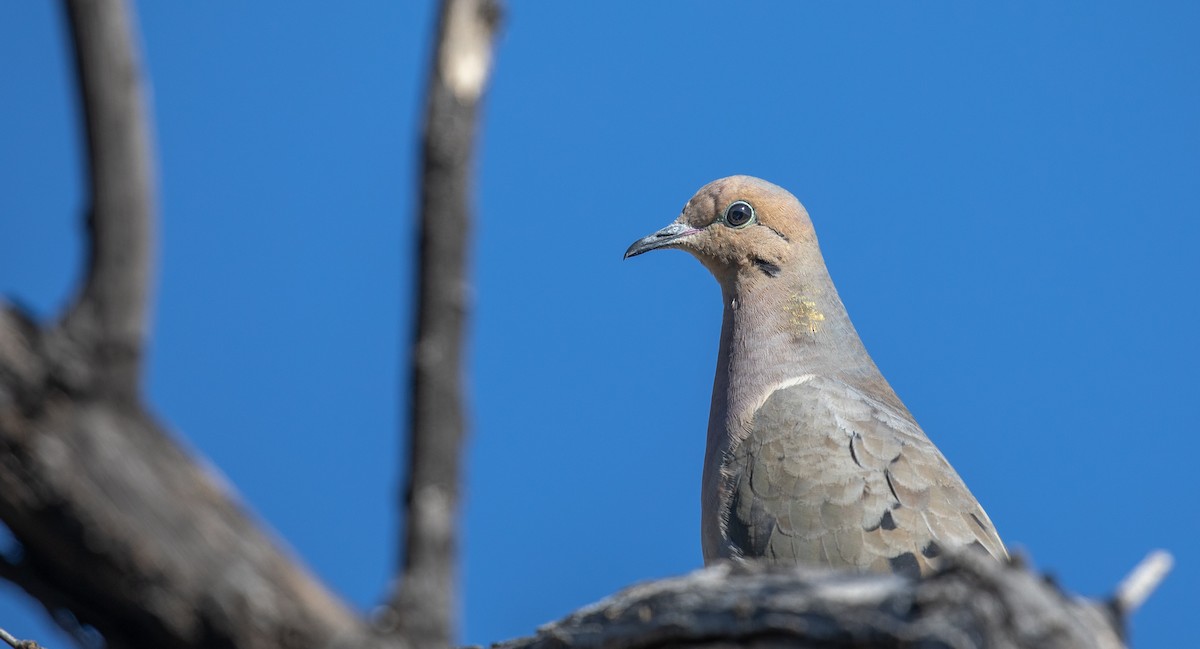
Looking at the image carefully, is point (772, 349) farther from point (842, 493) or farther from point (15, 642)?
point (15, 642)

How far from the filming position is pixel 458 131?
1.56m

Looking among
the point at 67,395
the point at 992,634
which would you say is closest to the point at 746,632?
the point at 992,634

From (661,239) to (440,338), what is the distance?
3.35m

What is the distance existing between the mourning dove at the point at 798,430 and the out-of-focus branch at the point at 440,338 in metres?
2.41

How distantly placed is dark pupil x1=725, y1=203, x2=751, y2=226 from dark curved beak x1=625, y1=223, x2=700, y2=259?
0.61ft

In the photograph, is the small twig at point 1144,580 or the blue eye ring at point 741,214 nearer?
the small twig at point 1144,580

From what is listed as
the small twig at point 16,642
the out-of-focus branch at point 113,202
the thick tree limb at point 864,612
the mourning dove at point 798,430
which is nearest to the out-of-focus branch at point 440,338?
the out-of-focus branch at point 113,202

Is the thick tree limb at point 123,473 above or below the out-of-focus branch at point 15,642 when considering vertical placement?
below

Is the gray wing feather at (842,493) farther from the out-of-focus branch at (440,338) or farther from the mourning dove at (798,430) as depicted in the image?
the out-of-focus branch at (440,338)

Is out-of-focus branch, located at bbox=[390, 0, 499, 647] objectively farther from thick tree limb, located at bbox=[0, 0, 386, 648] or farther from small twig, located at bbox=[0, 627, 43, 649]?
small twig, located at bbox=[0, 627, 43, 649]

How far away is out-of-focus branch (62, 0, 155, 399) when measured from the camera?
1.46m

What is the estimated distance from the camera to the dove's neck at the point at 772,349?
422 centimetres

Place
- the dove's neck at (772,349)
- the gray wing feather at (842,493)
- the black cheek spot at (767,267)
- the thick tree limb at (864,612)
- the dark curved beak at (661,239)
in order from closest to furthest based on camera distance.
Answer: the thick tree limb at (864,612), the gray wing feather at (842,493), the dove's neck at (772,349), the black cheek spot at (767,267), the dark curved beak at (661,239)

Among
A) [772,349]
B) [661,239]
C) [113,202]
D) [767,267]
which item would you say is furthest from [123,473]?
[661,239]
